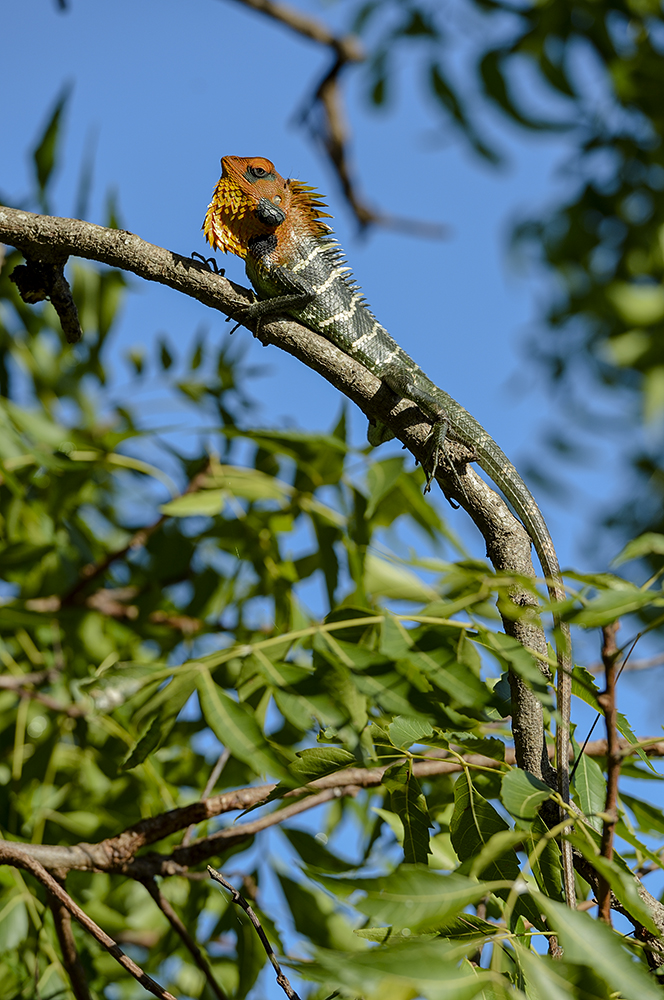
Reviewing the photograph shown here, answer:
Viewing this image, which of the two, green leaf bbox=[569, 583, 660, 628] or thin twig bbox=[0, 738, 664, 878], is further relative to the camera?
thin twig bbox=[0, 738, 664, 878]

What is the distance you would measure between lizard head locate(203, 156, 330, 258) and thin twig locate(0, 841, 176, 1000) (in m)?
1.74

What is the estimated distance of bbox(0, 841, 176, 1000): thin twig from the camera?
1268mm

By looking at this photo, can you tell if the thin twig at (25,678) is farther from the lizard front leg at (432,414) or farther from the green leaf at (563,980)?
the green leaf at (563,980)

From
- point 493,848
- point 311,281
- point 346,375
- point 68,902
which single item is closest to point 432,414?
point 346,375

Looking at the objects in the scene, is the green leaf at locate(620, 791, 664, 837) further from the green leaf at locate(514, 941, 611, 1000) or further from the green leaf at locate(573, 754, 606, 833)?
the green leaf at locate(514, 941, 611, 1000)

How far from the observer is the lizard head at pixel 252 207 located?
8.21 ft

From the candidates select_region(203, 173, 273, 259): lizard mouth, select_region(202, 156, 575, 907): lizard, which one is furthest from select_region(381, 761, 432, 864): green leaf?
select_region(203, 173, 273, 259): lizard mouth

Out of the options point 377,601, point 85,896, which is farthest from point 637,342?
point 85,896

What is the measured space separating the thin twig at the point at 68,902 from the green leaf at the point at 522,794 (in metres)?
0.62

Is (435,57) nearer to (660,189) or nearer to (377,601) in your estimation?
(660,189)

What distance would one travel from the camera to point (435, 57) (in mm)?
3143

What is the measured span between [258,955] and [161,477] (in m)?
1.33

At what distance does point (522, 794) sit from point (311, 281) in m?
1.81

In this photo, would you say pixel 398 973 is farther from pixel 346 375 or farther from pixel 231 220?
pixel 231 220
